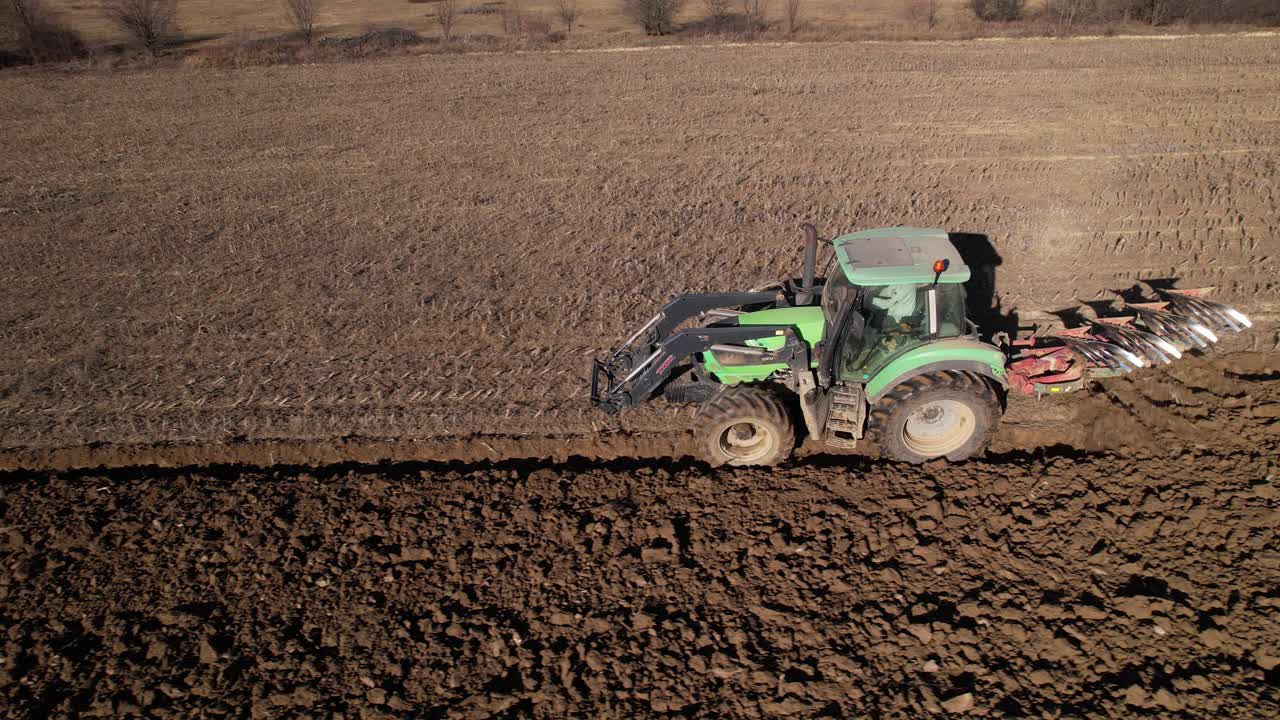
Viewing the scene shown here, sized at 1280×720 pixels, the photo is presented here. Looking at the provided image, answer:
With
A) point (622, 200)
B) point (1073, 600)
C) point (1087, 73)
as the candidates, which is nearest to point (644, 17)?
point (1087, 73)

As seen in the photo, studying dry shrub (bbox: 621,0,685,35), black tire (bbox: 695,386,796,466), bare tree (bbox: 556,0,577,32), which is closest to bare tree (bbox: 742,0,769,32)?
dry shrub (bbox: 621,0,685,35)

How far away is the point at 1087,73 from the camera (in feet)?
62.3

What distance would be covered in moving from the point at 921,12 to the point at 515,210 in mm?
20947

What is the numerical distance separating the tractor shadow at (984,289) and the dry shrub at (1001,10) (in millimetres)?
19293

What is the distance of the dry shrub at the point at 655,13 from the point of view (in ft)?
86.1

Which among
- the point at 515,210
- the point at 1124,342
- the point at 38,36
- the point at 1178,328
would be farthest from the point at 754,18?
the point at 38,36

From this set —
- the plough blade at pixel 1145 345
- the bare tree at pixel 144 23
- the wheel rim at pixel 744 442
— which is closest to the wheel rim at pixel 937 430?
the wheel rim at pixel 744 442

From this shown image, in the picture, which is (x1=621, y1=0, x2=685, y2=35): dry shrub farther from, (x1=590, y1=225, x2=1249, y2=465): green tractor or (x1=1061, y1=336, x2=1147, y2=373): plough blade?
(x1=1061, y1=336, x2=1147, y2=373): plough blade

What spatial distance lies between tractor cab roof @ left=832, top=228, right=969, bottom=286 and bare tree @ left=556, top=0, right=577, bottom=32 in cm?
2280

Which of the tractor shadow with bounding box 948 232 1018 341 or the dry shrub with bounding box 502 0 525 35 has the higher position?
the dry shrub with bounding box 502 0 525 35

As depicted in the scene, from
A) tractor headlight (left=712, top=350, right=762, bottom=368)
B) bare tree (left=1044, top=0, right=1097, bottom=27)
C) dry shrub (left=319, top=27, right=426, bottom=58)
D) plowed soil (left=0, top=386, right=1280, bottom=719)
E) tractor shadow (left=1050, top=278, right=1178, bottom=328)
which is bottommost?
plowed soil (left=0, top=386, right=1280, bottom=719)

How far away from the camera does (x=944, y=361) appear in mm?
6633

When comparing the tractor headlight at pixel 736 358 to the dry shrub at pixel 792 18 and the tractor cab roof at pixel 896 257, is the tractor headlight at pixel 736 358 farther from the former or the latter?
the dry shrub at pixel 792 18

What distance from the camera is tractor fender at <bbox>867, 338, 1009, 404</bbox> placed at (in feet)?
21.6
